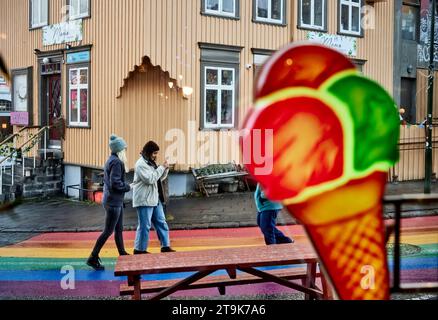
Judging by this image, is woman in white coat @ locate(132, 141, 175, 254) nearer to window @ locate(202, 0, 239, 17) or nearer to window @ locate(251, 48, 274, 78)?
window @ locate(251, 48, 274, 78)

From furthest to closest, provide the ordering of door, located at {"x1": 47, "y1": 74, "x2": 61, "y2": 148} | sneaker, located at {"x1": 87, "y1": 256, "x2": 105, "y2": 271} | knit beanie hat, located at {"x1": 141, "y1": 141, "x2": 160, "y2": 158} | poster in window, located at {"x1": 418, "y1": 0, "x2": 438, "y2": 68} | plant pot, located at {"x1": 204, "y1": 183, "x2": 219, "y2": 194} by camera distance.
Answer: door, located at {"x1": 47, "y1": 74, "x2": 61, "y2": 148}, plant pot, located at {"x1": 204, "y1": 183, "x2": 219, "y2": 194}, knit beanie hat, located at {"x1": 141, "y1": 141, "x2": 160, "y2": 158}, sneaker, located at {"x1": 87, "y1": 256, "x2": 105, "y2": 271}, poster in window, located at {"x1": 418, "y1": 0, "x2": 438, "y2": 68}

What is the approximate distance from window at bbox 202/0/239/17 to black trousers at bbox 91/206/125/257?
10.7 ft

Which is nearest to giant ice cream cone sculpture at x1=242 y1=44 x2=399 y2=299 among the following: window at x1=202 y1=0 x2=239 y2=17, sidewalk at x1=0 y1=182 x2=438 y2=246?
sidewalk at x1=0 y1=182 x2=438 y2=246

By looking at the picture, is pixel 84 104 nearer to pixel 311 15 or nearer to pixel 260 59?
pixel 311 15

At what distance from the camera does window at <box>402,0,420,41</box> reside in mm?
3014

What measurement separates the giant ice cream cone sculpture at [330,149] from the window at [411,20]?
6.07 feet

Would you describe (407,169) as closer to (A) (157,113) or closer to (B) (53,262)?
(B) (53,262)

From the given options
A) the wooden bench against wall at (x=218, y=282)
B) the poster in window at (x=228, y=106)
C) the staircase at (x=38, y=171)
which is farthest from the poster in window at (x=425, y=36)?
the staircase at (x=38, y=171)

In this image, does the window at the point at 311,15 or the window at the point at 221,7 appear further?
the window at the point at 221,7

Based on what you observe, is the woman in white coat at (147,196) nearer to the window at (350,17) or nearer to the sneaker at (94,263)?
the sneaker at (94,263)

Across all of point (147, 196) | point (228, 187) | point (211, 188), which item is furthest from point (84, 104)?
point (147, 196)

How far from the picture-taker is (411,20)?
310 cm

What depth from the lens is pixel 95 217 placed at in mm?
8359

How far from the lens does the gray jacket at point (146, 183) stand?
19.3 ft
